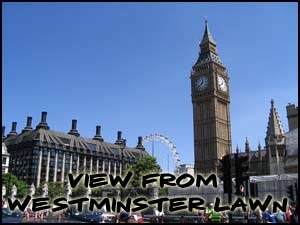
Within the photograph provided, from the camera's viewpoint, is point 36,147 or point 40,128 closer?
point 36,147

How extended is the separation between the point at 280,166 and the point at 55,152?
69.5 m

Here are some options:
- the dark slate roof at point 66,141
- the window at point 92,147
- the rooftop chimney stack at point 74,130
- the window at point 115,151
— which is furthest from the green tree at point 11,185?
the window at point 115,151

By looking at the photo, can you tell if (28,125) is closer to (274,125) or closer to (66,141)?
(66,141)

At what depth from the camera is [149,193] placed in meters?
59.8

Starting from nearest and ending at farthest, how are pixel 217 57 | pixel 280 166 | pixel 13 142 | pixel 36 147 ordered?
pixel 280 166 → pixel 36 147 → pixel 13 142 → pixel 217 57

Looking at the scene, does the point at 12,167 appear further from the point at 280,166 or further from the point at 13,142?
the point at 280,166

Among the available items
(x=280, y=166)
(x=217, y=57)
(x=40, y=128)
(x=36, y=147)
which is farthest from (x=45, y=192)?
(x=217, y=57)

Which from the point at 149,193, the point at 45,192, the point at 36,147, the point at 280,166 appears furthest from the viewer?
the point at 36,147

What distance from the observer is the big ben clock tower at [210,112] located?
Answer: 382 feet

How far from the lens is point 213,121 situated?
11794cm

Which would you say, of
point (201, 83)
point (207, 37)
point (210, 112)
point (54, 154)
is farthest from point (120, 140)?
point (207, 37)

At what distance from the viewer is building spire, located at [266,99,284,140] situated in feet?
351

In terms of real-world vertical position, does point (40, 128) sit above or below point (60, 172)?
above

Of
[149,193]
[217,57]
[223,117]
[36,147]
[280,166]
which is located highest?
[217,57]
